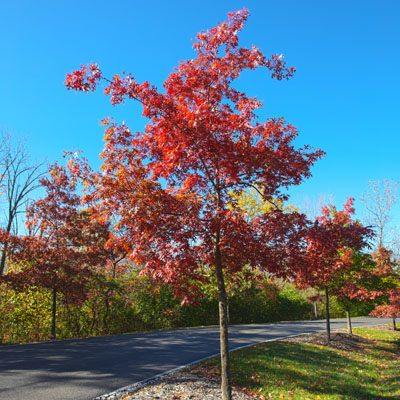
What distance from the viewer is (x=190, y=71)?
20.1 ft

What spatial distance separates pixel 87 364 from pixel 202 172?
5387mm

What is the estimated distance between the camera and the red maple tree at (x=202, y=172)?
5.39 m

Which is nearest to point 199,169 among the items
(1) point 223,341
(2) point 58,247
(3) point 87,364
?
(1) point 223,341

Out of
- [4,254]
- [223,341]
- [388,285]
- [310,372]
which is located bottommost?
[310,372]

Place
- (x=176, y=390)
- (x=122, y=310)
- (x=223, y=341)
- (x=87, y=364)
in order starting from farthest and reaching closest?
(x=122, y=310), (x=87, y=364), (x=176, y=390), (x=223, y=341)

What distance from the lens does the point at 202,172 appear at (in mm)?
6156

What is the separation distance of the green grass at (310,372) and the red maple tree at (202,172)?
211cm

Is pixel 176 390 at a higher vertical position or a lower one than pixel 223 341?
lower

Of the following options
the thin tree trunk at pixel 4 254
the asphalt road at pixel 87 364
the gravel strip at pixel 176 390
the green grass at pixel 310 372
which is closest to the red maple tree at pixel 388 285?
the green grass at pixel 310 372

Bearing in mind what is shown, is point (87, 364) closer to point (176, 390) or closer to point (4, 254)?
point (176, 390)

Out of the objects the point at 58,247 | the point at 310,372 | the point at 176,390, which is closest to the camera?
the point at 176,390

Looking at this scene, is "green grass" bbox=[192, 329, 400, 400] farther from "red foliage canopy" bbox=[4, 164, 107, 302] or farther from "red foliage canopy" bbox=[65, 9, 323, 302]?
"red foliage canopy" bbox=[4, 164, 107, 302]

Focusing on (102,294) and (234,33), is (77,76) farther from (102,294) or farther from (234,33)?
(102,294)

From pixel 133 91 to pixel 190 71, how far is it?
3.84 ft
